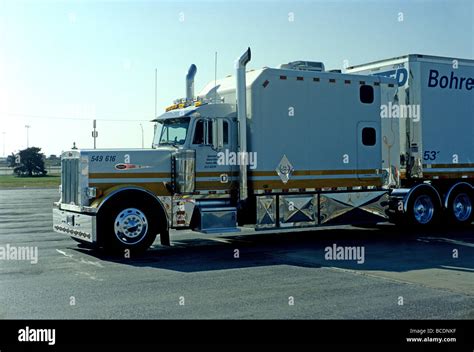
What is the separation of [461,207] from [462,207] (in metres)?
0.05

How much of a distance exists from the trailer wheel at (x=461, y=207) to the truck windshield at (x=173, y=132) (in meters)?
7.66

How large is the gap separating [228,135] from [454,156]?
22.6ft

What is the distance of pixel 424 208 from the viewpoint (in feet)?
52.0

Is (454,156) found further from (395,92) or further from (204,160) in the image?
(204,160)

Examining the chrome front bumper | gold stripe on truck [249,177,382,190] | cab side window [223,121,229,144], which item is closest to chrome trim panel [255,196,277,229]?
gold stripe on truck [249,177,382,190]

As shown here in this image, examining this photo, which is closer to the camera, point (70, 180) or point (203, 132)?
point (70, 180)

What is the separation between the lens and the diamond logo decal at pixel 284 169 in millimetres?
13512

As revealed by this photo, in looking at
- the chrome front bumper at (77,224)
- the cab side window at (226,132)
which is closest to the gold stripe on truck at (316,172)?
the cab side window at (226,132)
